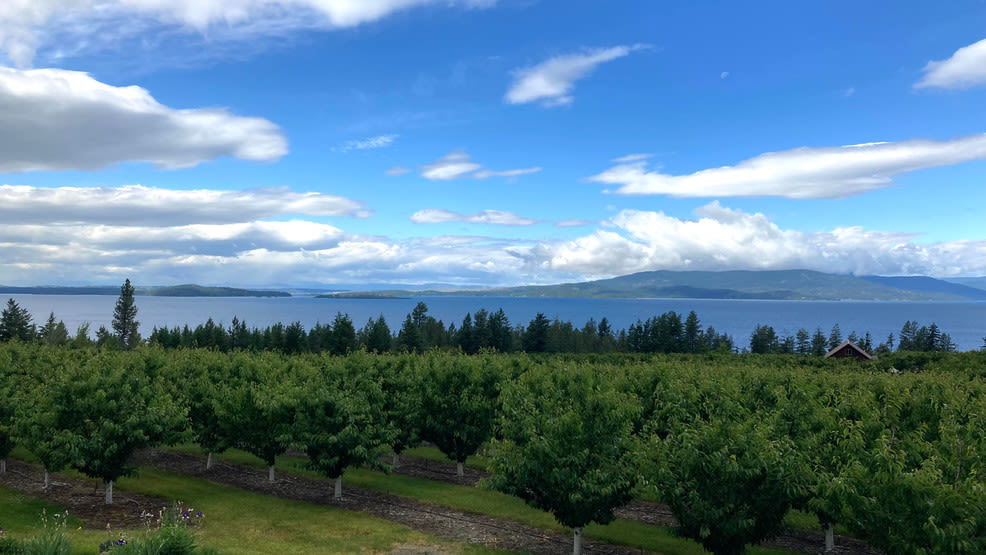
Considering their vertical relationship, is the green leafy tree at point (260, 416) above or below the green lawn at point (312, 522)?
above

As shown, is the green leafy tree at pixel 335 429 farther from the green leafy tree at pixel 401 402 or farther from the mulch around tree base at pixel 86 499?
the mulch around tree base at pixel 86 499

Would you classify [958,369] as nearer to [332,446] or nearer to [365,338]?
[332,446]

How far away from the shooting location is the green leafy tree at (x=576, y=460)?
20.9 metres

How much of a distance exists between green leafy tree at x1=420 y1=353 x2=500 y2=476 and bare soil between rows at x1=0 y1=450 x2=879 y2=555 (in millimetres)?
2547

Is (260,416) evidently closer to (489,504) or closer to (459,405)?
(459,405)

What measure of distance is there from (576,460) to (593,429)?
1.50 m

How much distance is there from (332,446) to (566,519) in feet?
43.5

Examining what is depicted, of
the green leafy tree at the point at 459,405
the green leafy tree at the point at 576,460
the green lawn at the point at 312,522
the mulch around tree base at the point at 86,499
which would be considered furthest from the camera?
the green leafy tree at the point at 459,405

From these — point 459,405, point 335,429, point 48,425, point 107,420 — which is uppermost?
point 107,420

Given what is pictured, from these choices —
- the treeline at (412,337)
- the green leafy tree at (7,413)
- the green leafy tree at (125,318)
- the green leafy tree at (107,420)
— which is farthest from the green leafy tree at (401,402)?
the green leafy tree at (125,318)

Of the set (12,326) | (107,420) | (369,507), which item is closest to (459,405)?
(369,507)

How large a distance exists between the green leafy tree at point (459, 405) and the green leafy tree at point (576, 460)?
1167cm

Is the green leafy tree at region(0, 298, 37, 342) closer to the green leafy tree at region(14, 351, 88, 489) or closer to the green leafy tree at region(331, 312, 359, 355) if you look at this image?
the green leafy tree at region(331, 312, 359, 355)

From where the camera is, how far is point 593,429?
2186cm
